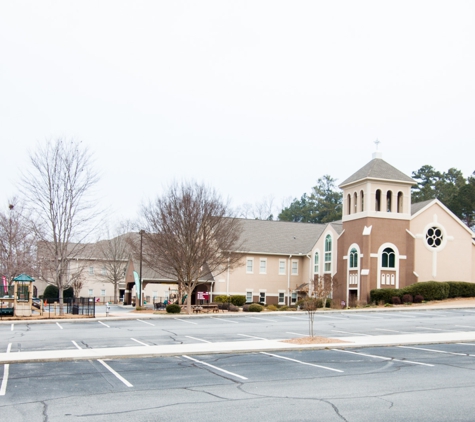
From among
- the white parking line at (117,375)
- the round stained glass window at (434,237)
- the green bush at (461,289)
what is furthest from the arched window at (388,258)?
the white parking line at (117,375)

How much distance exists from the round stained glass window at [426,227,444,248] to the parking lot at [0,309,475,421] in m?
31.9

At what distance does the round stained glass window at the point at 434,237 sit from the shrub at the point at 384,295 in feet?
20.9

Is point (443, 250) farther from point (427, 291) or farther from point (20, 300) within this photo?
point (20, 300)

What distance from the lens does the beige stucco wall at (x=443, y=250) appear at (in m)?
49.3

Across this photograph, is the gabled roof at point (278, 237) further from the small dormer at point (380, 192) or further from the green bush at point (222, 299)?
the small dormer at point (380, 192)

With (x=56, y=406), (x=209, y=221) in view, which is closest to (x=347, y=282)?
(x=209, y=221)

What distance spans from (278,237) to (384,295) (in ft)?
55.6

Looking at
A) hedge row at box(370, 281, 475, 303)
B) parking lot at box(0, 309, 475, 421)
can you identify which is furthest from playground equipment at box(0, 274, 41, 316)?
hedge row at box(370, 281, 475, 303)

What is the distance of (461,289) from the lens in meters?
48.2

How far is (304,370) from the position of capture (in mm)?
14281

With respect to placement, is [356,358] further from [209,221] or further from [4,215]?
[4,215]

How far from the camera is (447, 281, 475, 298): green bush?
4791 centimetres

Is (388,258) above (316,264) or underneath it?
above

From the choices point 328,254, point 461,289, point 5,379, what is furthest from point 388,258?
point 5,379
